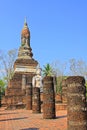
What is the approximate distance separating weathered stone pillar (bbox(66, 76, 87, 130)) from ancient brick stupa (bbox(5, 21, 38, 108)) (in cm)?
2269

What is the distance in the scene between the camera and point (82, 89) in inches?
325

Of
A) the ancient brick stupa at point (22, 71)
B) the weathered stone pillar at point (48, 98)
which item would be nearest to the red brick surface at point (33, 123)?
the weathered stone pillar at point (48, 98)

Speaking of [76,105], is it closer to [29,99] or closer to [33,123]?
[33,123]

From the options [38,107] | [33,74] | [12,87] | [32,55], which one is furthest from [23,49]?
[38,107]

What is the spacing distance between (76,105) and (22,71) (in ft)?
95.3

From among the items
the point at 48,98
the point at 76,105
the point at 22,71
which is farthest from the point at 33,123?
the point at 22,71

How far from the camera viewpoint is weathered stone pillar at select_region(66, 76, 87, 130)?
8023 millimetres

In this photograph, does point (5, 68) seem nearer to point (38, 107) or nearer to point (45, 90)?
point (38, 107)

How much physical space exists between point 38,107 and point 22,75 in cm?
1914

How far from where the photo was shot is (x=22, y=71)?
36.9 metres

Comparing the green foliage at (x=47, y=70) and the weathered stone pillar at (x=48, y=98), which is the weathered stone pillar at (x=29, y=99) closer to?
the weathered stone pillar at (x=48, y=98)

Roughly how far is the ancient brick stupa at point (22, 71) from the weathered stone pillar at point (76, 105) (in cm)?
2269

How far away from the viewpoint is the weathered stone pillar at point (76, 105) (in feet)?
26.3

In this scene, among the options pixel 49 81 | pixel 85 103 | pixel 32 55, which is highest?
pixel 32 55
